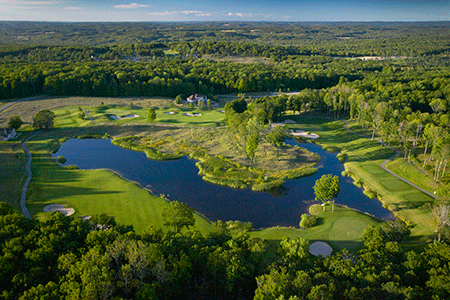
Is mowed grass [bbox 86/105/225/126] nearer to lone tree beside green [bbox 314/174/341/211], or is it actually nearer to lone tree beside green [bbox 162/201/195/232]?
lone tree beside green [bbox 314/174/341/211]

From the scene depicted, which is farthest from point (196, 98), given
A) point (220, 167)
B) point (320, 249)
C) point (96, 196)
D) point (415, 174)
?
point (320, 249)

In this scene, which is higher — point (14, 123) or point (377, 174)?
point (14, 123)

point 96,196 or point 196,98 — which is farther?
point 196,98

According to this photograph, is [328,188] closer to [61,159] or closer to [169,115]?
[61,159]

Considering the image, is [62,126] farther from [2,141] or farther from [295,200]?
[295,200]

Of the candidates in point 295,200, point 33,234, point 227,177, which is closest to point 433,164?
point 295,200

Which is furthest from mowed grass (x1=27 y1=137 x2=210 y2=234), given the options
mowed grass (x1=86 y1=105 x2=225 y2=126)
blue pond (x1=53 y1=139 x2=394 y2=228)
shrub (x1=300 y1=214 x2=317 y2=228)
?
mowed grass (x1=86 y1=105 x2=225 y2=126)
